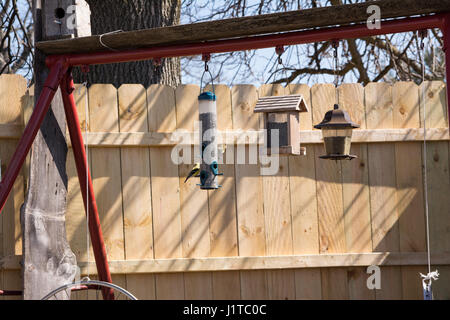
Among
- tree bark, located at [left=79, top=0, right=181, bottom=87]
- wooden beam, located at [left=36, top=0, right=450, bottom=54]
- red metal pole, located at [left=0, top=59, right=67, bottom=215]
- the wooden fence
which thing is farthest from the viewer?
tree bark, located at [left=79, top=0, right=181, bottom=87]

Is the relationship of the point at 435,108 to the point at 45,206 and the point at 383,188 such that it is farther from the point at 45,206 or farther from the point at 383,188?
the point at 45,206

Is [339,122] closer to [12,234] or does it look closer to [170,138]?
[170,138]

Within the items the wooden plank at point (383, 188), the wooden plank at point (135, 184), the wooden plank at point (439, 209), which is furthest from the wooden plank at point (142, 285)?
the wooden plank at point (439, 209)

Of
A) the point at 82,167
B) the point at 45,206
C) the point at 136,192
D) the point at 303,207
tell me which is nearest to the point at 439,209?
the point at 303,207

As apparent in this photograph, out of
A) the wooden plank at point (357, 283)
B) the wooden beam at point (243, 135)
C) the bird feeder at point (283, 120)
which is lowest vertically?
the wooden plank at point (357, 283)

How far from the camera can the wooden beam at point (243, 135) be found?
409 cm

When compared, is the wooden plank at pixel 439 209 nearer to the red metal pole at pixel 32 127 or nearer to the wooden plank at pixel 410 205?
the wooden plank at pixel 410 205

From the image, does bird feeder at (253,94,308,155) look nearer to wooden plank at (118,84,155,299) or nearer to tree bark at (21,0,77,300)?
wooden plank at (118,84,155,299)

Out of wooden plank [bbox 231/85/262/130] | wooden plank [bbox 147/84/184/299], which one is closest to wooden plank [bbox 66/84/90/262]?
wooden plank [bbox 147/84/184/299]

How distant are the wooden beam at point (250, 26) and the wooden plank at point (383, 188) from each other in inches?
53.9

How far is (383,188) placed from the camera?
4.24 metres

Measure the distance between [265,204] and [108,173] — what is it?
1042 mm

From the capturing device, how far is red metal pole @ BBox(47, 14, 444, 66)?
2.93m

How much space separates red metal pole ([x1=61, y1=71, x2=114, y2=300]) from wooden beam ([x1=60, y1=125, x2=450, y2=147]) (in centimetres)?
52
